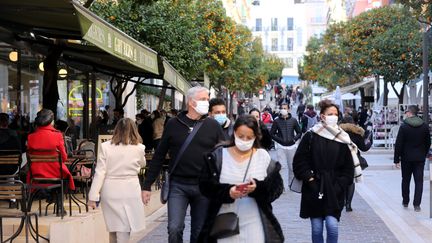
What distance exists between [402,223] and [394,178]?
840 cm

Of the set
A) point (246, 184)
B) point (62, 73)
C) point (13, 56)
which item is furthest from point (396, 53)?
point (246, 184)

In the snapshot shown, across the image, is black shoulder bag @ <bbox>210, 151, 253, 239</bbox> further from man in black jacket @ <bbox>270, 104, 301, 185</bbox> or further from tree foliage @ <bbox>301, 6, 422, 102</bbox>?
tree foliage @ <bbox>301, 6, 422, 102</bbox>

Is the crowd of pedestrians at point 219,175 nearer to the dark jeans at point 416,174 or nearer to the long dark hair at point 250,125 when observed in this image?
the long dark hair at point 250,125

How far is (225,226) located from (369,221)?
24.8 feet

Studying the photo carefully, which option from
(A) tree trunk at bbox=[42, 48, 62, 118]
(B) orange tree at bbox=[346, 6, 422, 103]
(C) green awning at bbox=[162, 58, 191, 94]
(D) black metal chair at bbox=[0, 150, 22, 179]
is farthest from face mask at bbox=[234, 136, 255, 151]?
(B) orange tree at bbox=[346, 6, 422, 103]

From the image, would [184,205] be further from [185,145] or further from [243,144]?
[243,144]

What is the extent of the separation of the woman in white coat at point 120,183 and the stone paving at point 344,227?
2760 mm

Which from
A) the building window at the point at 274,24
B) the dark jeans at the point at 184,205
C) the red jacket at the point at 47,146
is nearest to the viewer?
the dark jeans at the point at 184,205

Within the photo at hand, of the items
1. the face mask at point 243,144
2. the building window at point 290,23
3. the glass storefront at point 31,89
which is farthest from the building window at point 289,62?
the face mask at point 243,144

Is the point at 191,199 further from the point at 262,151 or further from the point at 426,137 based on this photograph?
the point at 426,137

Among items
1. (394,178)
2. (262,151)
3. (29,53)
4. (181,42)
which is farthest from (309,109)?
(262,151)

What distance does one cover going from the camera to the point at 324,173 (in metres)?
8.30

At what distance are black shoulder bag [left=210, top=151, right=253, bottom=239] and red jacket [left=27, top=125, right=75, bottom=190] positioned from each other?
4690mm

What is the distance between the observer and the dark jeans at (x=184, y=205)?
746 cm
